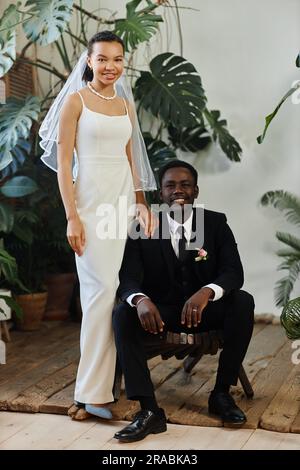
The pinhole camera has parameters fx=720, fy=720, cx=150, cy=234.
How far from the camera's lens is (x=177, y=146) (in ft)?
16.6

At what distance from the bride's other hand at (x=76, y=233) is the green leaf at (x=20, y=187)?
4.55ft

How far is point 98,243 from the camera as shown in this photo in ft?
9.43

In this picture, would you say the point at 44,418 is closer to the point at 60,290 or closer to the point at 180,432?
the point at 180,432

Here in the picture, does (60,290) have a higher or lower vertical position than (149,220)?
lower

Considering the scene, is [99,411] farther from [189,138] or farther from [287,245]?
[189,138]

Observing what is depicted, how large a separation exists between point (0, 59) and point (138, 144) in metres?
1.32

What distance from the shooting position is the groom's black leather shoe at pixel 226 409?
2.77m

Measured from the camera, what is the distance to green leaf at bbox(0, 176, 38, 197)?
165 inches

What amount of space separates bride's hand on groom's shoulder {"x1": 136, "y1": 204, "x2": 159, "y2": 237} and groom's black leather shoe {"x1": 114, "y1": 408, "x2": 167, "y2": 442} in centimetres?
73

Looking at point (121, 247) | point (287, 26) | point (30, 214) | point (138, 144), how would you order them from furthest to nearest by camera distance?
point (287, 26), point (30, 214), point (138, 144), point (121, 247)

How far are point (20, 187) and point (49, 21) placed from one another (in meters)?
0.96

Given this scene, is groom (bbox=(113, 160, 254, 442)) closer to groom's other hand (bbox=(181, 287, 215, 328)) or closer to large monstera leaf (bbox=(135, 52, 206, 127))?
groom's other hand (bbox=(181, 287, 215, 328))

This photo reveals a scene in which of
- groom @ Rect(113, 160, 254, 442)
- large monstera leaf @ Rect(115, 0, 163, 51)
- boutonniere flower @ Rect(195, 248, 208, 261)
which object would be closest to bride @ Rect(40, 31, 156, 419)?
groom @ Rect(113, 160, 254, 442)

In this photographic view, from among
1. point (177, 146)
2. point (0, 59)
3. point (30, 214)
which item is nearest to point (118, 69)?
point (0, 59)
